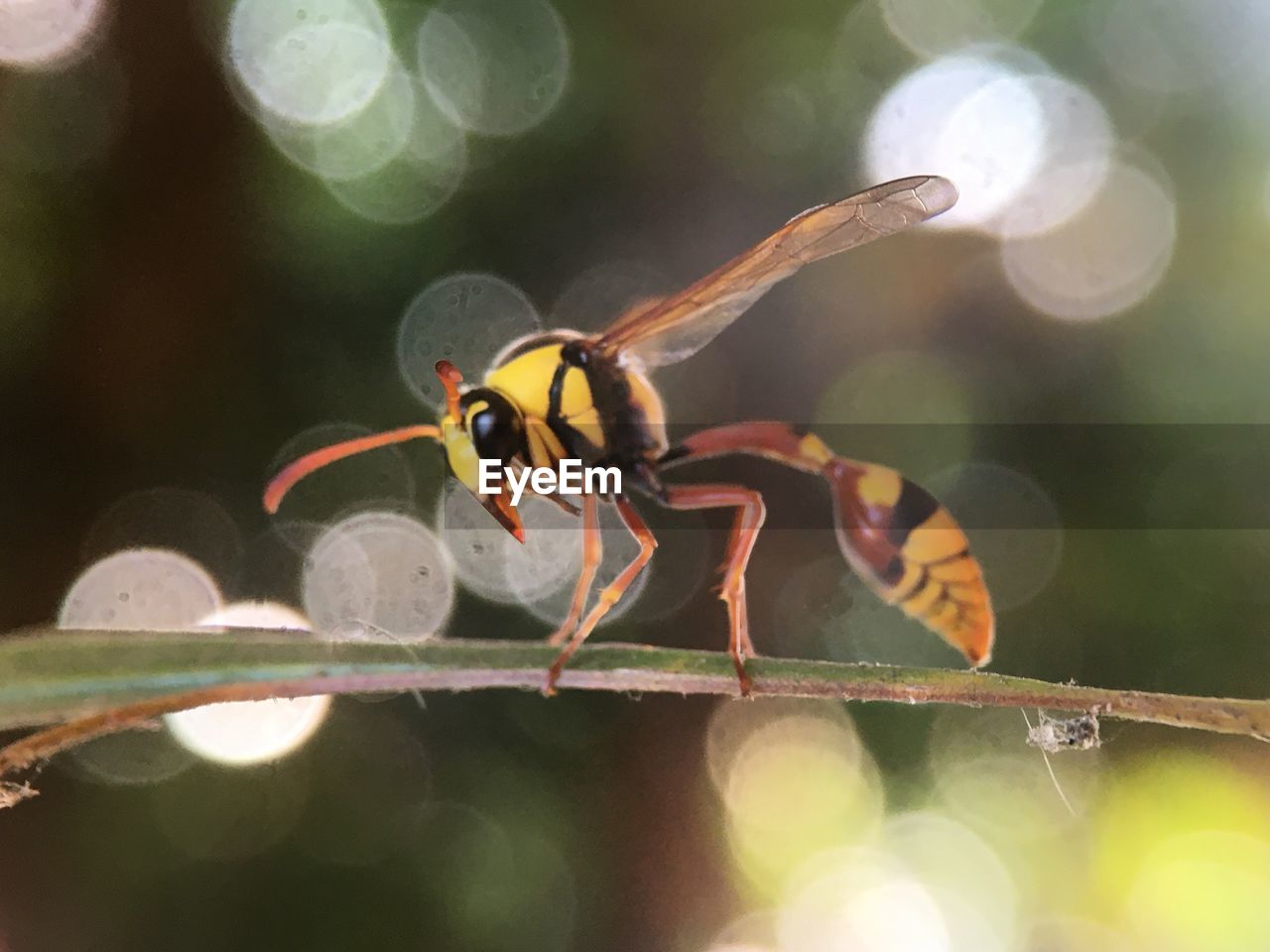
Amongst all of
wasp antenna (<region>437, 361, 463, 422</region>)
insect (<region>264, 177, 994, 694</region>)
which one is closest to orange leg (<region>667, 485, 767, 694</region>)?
insect (<region>264, 177, 994, 694</region>)

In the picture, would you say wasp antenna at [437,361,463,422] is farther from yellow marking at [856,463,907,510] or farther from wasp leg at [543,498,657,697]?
yellow marking at [856,463,907,510]

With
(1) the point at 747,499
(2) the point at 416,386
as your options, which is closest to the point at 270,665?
(1) the point at 747,499

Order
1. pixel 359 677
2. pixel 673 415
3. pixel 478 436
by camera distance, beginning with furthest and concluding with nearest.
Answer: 1. pixel 673 415
2. pixel 478 436
3. pixel 359 677

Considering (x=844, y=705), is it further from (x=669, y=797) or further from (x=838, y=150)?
(x=838, y=150)

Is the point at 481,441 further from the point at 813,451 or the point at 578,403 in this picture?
the point at 813,451

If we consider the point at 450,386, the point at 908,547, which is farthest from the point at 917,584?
the point at 450,386

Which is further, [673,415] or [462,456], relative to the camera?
[673,415]
